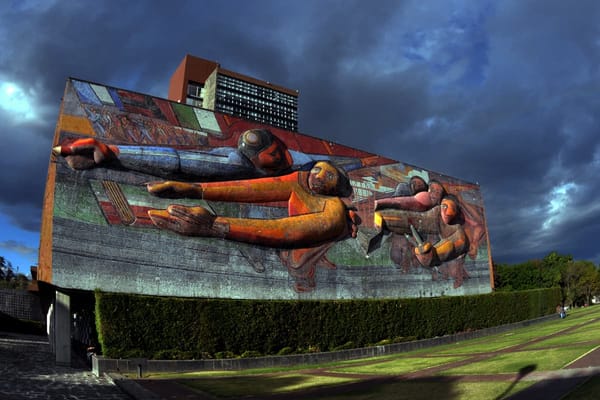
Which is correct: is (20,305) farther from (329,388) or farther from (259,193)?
(329,388)

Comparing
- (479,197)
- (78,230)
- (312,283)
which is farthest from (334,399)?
(479,197)

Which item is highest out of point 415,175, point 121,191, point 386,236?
point 415,175

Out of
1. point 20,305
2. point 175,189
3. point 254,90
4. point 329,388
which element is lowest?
point 329,388

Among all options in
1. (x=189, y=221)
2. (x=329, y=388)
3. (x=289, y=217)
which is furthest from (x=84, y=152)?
(x=329, y=388)

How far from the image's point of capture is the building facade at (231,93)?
56938mm

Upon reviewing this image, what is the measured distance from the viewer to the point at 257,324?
811 inches

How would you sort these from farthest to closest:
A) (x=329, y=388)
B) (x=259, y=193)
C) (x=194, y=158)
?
(x=259, y=193)
(x=194, y=158)
(x=329, y=388)

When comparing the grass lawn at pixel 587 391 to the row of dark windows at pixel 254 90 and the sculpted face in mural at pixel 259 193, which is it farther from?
the row of dark windows at pixel 254 90

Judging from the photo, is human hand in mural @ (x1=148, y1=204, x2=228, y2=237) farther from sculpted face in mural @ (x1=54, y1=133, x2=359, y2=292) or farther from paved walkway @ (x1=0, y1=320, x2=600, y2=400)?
paved walkway @ (x1=0, y1=320, x2=600, y2=400)

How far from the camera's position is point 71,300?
18.6 meters

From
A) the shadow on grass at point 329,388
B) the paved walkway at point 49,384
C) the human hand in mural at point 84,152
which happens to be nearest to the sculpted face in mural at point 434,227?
the human hand in mural at point 84,152

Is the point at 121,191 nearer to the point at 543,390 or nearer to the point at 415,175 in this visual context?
the point at 543,390

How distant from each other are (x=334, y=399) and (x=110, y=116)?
16395 mm

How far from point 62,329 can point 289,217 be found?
11746 mm
